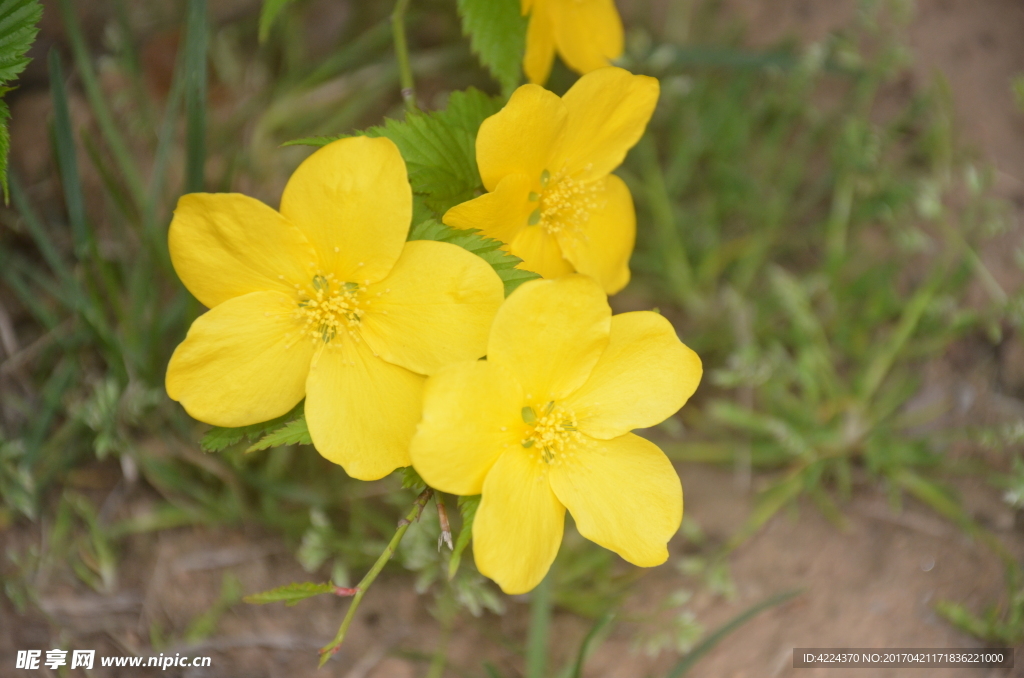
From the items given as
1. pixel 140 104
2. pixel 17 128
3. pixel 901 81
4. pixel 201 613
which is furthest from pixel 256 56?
pixel 901 81

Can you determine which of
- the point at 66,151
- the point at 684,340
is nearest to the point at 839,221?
the point at 684,340

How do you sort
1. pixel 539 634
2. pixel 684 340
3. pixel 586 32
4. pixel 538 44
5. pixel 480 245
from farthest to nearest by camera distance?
pixel 684 340 < pixel 539 634 < pixel 586 32 < pixel 538 44 < pixel 480 245

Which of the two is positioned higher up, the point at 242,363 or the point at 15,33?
the point at 15,33

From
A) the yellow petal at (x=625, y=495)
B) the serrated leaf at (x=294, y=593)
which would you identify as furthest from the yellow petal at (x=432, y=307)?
the serrated leaf at (x=294, y=593)

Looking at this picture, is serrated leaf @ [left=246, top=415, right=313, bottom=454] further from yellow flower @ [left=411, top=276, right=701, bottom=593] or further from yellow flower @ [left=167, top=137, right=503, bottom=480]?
yellow flower @ [left=411, top=276, right=701, bottom=593]

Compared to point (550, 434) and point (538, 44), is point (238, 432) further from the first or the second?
point (538, 44)

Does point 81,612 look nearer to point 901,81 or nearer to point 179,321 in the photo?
point 179,321
